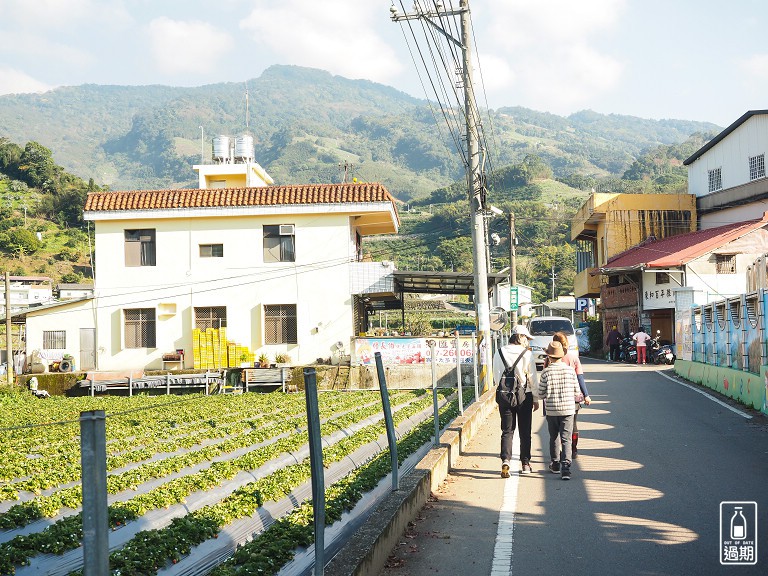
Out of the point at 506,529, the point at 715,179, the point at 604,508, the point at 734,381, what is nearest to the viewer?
the point at 506,529

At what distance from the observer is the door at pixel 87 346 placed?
105 feet

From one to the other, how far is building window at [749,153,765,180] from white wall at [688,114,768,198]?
0.21 meters

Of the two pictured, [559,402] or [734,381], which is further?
[734,381]

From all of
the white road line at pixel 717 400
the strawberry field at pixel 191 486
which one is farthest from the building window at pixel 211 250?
the white road line at pixel 717 400

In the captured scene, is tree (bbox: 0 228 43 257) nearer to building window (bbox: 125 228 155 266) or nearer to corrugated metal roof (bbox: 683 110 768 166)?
building window (bbox: 125 228 155 266)

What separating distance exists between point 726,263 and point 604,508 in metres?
31.3

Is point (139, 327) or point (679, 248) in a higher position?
point (679, 248)

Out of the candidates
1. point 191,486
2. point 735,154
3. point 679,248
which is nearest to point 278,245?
point 679,248

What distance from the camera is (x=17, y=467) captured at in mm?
11078

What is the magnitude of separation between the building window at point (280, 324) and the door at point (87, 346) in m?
6.86

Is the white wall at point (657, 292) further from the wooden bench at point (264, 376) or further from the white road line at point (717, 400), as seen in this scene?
the wooden bench at point (264, 376)

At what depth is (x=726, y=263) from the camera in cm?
3653

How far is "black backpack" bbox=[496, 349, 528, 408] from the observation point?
10562 mm

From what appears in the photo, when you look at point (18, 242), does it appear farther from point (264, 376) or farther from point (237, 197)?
point (264, 376)
